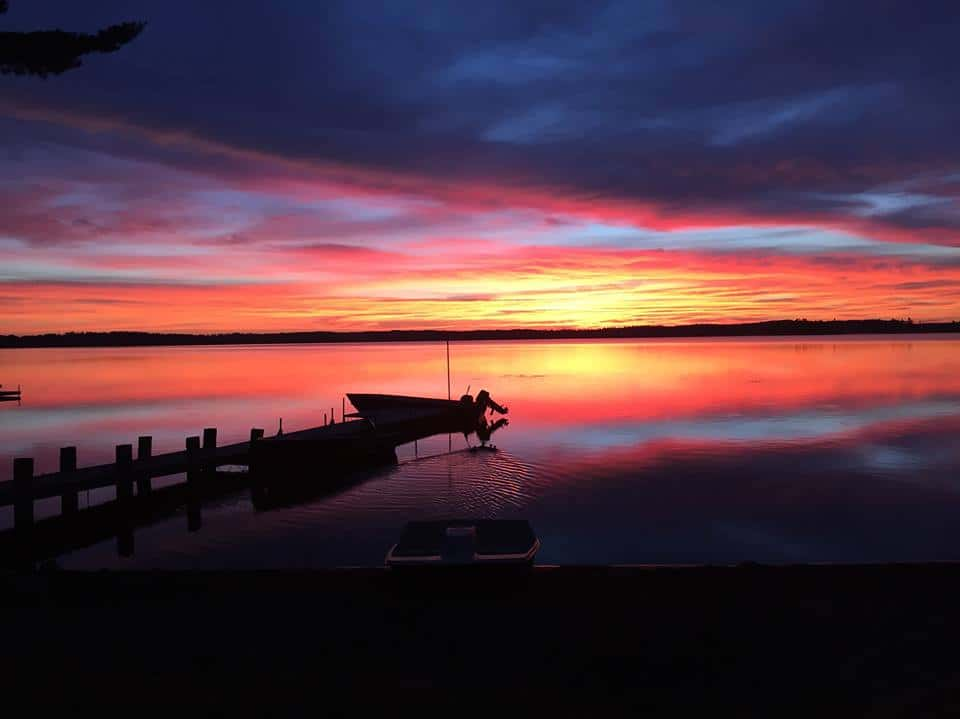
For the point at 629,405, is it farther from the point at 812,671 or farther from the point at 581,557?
the point at 812,671

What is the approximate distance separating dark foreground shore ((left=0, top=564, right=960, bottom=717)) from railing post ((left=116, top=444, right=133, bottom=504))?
11.1m

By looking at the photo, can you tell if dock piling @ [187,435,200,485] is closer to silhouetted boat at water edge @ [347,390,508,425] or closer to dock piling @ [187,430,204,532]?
dock piling @ [187,430,204,532]

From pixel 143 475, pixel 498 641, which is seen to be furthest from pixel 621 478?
pixel 498 641

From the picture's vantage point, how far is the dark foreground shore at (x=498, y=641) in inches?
263

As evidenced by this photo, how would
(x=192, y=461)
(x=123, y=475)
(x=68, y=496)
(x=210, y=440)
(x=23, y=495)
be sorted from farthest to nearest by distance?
(x=210, y=440) → (x=192, y=461) → (x=123, y=475) → (x=68, y=496) → (x=23, y=495)

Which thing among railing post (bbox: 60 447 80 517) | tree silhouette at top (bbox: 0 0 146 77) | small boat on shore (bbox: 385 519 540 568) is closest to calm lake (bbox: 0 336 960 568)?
railing post (bbox: 60 447 80 517)

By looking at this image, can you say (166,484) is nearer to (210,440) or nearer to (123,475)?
(210,440)

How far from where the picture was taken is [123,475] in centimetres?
2073

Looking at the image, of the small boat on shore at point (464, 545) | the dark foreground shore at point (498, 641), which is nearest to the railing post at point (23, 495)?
the dark foreground shore at point (498, 641)

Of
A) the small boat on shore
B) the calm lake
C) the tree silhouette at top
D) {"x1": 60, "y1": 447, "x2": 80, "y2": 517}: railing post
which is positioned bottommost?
the calm lake

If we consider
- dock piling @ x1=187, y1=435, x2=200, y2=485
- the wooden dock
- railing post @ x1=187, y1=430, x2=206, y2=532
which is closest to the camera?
the wooden dock

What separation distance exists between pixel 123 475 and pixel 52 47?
12.7m

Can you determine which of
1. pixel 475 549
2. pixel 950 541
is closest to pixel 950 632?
pixel 475 549

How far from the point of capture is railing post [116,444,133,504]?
20.6m
